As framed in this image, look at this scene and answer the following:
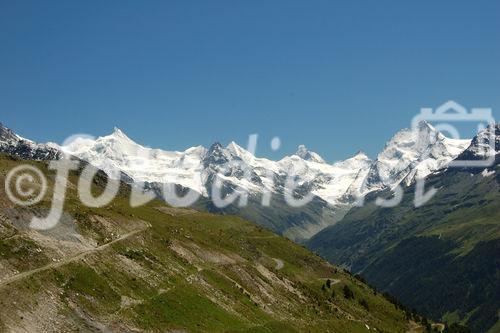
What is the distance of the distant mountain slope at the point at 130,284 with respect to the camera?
7631cm

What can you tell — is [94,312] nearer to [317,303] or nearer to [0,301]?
[0,301]

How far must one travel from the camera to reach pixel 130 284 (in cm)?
9369

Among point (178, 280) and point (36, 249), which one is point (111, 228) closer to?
point (178, 280)

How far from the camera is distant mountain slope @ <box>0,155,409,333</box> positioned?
76.3 m

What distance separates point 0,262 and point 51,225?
2288cm

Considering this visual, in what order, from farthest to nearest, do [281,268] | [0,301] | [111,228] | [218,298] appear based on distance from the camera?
1. [281,268]
2. [111,228]
3. [218,298]
4. [0,301]

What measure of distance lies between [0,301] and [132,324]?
18550 mm

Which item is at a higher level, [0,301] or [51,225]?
[51,225]

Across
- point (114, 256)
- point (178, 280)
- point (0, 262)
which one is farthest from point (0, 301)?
point (178, 280)

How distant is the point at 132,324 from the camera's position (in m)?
80.1

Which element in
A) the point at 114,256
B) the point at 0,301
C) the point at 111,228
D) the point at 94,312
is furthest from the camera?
the point at 111,228

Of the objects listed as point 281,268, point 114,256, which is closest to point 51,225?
point 114,256

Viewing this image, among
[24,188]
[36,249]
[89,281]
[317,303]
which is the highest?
[24,188]

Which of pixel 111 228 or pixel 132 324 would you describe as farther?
pixel 111 228
